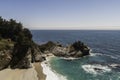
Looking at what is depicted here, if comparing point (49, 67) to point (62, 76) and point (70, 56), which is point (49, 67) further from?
point (70, 56)

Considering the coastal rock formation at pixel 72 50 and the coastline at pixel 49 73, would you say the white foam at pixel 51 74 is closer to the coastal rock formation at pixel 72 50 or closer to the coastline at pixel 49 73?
the coastline at pixel 49 73

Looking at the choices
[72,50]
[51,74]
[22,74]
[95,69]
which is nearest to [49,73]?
[51,74]

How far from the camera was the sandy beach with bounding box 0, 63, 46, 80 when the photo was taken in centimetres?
4453

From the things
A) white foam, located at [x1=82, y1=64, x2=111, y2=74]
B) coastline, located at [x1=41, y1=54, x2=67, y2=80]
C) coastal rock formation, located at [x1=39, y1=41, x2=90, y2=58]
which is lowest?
white foam, located at [x1=82, y1=64, x2=111, y2=74]

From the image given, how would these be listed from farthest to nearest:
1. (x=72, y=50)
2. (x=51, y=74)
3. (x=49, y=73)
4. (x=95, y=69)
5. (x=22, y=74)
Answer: (x=72, y=50) → (x=95, y=69) → (x=49, y=73) → (x=51, y=74) → (x=22, y=74)

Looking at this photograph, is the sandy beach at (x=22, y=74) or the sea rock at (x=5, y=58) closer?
the sandy beach at (x=22, y=74)

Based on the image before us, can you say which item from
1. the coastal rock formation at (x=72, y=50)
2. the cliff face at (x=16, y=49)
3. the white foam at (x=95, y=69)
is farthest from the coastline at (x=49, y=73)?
the coastal rock formation at (x=72, y=50)

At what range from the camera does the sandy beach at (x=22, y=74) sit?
4453 centimetres

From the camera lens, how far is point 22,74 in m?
47.5

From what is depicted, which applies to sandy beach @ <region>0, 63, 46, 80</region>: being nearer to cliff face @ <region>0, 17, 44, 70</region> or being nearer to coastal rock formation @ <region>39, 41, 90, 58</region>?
cliff face @ <region>0, 17, 44, 70</region>

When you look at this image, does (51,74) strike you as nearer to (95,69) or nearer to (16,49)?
(95,69)

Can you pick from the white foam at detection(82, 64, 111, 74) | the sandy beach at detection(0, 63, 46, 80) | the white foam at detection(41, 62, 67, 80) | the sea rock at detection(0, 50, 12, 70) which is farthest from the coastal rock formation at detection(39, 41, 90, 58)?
the sea rock at detection(0, 50, 12, 70)

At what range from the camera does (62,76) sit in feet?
152

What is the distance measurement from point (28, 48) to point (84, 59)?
2380 centimetres
